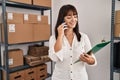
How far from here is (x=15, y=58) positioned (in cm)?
206

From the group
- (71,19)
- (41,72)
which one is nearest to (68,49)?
(71,19)

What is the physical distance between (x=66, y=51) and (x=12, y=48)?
4.62 feet

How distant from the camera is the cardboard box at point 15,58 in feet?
6.58

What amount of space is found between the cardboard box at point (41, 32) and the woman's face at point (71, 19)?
1.16 meters

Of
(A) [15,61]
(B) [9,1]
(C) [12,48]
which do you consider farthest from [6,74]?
(B) [9,1]

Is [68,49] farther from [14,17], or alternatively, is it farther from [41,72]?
[41,72]

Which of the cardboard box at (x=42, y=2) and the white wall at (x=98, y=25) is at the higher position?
the cardboard box at (x=42, y=2)

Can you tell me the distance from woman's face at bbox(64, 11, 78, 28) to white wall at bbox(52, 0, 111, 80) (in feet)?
3.71

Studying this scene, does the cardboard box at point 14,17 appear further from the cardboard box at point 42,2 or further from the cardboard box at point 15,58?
the cardboard box at point 15,58

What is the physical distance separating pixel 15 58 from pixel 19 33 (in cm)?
38

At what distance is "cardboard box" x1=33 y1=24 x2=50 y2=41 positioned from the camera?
89.2 inches

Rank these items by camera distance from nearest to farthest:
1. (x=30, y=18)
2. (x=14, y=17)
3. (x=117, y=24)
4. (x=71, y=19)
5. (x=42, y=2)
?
(x=71, y=19) → (x=117, y=24) → (x=14, y=17) → (x=30, y=18) → (x=42, y=2)

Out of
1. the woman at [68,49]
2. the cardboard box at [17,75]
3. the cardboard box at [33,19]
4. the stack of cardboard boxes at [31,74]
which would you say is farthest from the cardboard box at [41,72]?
the woman at [68,49]

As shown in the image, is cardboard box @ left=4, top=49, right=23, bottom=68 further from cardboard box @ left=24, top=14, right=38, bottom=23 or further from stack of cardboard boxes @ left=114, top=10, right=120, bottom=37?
stack of cardboard boxes @ left=114, top=10, right=120, bottom=37
